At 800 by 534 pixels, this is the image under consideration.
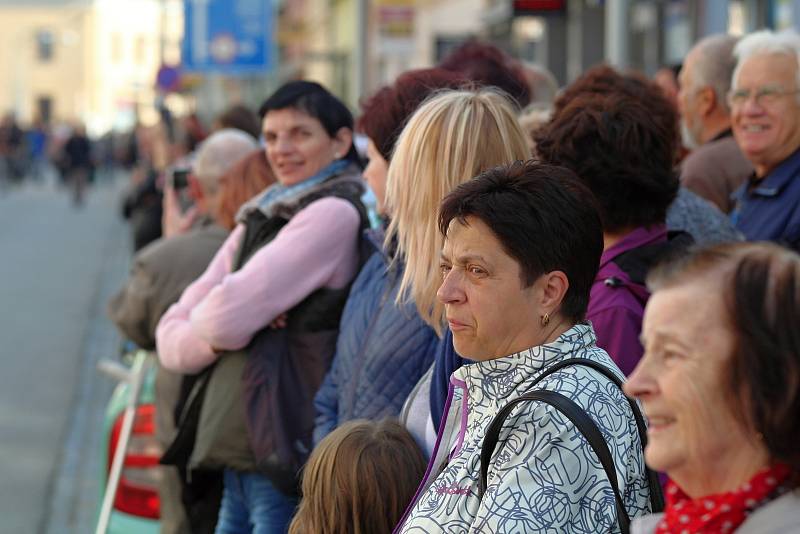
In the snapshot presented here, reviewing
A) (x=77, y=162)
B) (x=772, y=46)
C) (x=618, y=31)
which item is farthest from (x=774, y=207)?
(x=77, y=162)

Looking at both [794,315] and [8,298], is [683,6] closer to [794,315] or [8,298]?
[8,298]

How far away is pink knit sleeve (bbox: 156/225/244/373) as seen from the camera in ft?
14.6

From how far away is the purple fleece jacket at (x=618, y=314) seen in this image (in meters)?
3.05

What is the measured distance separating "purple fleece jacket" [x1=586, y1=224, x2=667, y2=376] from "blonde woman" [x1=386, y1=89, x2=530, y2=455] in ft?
1.10

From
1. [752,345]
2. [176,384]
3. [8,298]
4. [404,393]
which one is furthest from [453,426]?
[8,298]

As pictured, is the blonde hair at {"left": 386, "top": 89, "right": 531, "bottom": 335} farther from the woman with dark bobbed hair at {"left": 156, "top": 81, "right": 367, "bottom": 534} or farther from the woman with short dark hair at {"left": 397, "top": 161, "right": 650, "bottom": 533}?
the woman with dark bobbed hair at {"left": 156, "top": 81, "right": 367, "bottom": 534}

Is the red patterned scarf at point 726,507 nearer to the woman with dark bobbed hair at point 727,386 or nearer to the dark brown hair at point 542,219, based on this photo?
the woman with dark bobbed hair at point 727,386

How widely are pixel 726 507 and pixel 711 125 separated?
3850 mm

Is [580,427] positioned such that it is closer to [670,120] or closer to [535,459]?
[535,459]

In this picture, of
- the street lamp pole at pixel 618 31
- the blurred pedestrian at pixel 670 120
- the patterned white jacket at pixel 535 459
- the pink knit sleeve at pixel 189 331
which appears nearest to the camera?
the patterned white jacket at pixel 535 459

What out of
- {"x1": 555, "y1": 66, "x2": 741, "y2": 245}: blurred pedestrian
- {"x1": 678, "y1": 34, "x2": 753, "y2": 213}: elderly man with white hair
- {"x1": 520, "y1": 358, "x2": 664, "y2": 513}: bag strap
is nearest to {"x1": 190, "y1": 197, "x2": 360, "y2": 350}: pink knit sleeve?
{"x1": 555, "y1": 66, "x2": 741, "y2": 245}: blurred pedestrian

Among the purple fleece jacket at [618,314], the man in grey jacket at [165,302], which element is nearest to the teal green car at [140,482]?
the man in grey jacket at [165,302]

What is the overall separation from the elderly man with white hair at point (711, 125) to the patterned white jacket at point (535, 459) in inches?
105

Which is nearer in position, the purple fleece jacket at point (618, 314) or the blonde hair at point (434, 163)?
the purple fleece jacket at point (618, 314)
